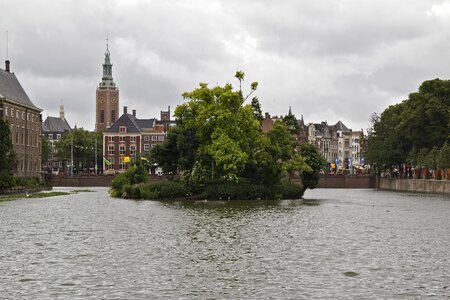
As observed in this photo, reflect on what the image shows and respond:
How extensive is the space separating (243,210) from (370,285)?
1690 inches

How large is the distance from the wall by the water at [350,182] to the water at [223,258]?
118836 mm

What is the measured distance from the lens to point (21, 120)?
129875 mm

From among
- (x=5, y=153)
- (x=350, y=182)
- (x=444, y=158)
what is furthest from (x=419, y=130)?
(x=5, y=153)

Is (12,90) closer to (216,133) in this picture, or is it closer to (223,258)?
(216,133)

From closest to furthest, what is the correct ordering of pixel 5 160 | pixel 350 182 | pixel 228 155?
pixel 228 155
pixel 5 160
pixel 350 182

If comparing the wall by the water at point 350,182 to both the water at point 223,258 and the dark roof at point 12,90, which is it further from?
the water at point 223,258

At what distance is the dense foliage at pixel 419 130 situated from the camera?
122 m

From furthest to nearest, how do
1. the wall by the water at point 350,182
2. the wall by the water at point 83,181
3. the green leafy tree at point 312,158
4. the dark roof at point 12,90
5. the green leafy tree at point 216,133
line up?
the wall by the water at point 83,181 < the wall by the water at point 350,182 < the dark roof at point 12,90 < the green leafy tree at point 312,158 < the green leafy tree at point 216,133

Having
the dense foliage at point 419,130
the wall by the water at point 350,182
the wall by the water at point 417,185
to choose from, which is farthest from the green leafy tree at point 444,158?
the wall by the water at point 350,182

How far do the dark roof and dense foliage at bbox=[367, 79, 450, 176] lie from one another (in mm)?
65071

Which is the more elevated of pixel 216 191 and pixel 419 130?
pixel 419 130

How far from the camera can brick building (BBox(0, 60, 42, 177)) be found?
123000 millimetres

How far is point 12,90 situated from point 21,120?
17.2 ft

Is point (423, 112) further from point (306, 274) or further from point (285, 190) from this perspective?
point (306, 274)
